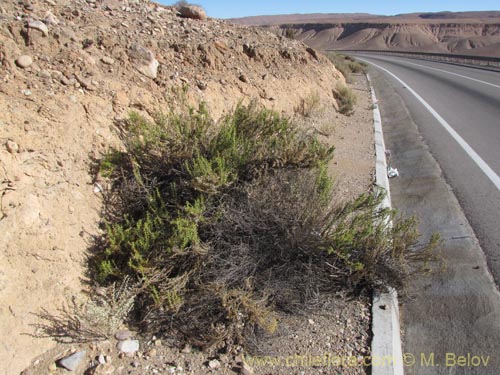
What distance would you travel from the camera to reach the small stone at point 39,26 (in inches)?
176

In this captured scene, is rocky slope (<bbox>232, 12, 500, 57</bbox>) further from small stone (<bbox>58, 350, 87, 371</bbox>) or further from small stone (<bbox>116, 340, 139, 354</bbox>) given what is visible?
small stone (<bbox>58, 350, 87, 371</bbox>)

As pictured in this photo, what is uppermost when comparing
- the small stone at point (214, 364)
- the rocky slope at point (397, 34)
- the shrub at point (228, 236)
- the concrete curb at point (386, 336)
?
the rocky slope at point (397, 34)

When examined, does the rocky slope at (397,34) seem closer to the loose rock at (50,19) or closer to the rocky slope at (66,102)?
the rocky slope at (66,102)

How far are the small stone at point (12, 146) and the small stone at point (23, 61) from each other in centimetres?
112

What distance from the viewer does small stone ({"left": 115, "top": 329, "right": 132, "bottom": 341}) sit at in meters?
3.04

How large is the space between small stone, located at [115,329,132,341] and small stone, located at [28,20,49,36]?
11.1ft

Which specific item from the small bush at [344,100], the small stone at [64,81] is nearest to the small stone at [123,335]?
the small stone at [64,81]

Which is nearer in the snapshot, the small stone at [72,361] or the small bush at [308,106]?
the small stone at [72,361]

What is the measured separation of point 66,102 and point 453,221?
14.5 ft

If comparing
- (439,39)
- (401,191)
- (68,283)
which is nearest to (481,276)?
(401,191)

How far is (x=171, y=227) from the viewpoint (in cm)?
353

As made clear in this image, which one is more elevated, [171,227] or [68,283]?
[171,227]

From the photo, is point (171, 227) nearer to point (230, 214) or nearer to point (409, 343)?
point (230, 214)

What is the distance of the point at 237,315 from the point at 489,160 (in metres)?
5.54
